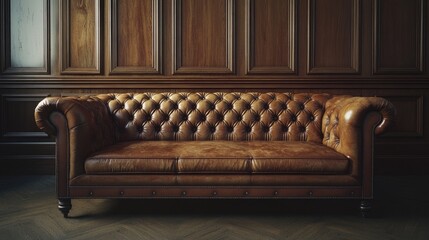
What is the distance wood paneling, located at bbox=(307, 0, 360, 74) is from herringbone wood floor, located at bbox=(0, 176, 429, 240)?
1.03 meters

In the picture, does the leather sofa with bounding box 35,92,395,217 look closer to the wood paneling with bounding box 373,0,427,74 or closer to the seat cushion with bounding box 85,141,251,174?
the seat cushion with bounding box 85,141,251,174

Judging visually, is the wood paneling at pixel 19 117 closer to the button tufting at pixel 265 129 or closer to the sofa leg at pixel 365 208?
the button tufting at pixel 265 129

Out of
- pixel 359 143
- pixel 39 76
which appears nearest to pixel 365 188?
pixel 359 143

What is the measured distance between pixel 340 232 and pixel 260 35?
62.8 inches

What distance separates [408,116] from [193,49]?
1.80 m

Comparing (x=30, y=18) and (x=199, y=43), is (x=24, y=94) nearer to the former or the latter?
(x=30, y=18)

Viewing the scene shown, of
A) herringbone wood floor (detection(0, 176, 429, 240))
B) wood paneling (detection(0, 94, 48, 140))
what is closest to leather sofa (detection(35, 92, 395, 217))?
herringbone wood floor (detection(0, 176, 429, 240))

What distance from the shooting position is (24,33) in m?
2.49

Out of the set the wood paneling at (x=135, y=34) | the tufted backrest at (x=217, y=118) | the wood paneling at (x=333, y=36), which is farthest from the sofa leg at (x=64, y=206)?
the wood paneling at (x=333, y=36)

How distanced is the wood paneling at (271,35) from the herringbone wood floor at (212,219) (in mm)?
1101

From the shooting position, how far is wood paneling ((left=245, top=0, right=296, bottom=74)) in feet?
8.17

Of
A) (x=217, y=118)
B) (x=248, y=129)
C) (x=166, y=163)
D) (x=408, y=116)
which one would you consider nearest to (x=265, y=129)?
(x=248, y=129)

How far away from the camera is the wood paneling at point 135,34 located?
248 cm

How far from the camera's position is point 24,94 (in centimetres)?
251
